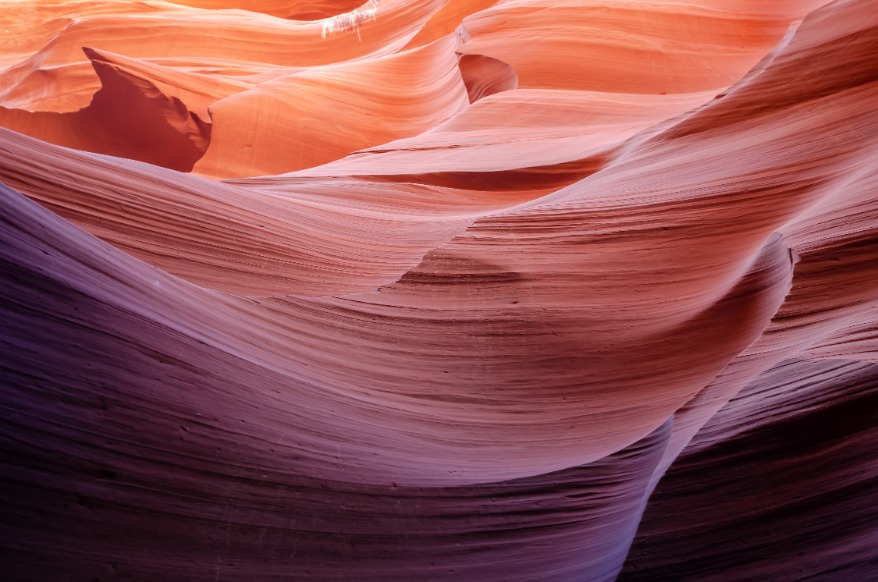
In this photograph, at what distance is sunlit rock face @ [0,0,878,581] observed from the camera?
3.14 ft

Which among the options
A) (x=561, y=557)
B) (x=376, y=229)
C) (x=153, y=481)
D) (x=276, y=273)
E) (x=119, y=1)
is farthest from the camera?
(x=119, y=1)

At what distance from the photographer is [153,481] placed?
95 cm

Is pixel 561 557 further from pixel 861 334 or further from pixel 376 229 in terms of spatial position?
pixel 376 229

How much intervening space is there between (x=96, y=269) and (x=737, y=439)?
1140 millimetres

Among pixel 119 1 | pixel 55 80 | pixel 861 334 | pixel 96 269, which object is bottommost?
pixel 861 334

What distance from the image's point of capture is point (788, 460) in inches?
51.4

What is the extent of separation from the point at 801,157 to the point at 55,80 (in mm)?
6683

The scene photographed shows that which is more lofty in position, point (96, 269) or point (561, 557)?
point (96, 269)

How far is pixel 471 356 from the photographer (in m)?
1.72

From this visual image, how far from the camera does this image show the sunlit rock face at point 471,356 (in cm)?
96

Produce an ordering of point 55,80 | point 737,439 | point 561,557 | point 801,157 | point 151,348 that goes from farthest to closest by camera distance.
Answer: point 55,80 → point 801,157 → point 737,439 → point 561,557 → point 151,348

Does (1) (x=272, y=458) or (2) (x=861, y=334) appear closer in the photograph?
(1) (x=272, y=458)

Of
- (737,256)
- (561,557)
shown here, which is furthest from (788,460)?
(737,256)

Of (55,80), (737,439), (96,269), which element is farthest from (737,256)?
(55,80)
